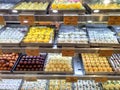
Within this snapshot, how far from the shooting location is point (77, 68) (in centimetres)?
258

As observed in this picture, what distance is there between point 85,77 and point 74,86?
0.40 metres

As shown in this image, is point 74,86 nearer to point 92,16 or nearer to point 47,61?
point 47,61

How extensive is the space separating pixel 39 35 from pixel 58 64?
19.1 inches

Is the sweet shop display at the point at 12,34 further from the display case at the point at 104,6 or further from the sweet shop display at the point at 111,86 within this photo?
the sweet shop display at the point at 111,86

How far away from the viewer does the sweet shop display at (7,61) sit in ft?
8.36

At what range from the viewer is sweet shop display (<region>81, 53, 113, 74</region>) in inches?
96.9

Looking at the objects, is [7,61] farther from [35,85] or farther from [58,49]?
[58,49]

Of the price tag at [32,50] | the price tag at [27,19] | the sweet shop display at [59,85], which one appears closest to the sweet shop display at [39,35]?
the price tag at [32,50]

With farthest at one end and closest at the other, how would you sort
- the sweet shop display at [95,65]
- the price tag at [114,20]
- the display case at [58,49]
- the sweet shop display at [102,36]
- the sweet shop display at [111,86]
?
the sweet shop display at [111,86] → the sweet shop display at [95,65] → the sweet shop display at [102,36] → the display case at [58,49] → the price tag at [114,20]

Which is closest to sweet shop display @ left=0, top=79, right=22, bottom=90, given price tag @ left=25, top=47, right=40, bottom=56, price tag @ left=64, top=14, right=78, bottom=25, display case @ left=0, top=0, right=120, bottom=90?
display case @ left=0, top=0, right=120, bottom=90

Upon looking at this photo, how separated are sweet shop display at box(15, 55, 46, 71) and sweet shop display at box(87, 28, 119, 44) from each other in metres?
0.73

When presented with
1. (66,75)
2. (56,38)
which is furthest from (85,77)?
(56,38)

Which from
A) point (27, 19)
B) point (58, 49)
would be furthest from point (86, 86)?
point (27, 19)

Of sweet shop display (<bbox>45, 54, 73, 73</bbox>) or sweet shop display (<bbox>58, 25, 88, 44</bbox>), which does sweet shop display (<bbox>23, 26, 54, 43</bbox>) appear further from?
sweet shop display (<bbox>45, 54, 73, 73</bbox>)
